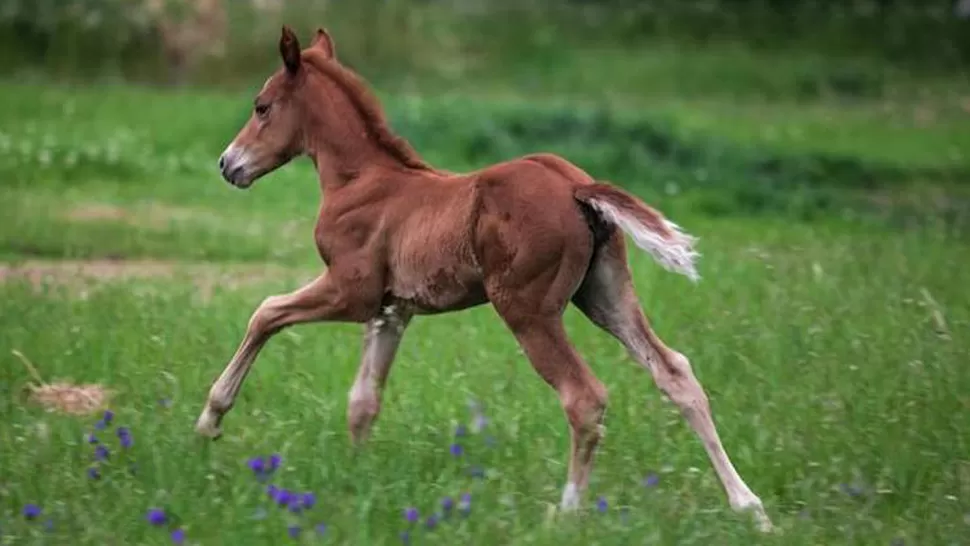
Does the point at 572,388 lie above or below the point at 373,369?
above

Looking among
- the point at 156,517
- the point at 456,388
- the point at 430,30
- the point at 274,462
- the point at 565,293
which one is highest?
the point at 565,293

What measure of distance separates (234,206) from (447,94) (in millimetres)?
9546

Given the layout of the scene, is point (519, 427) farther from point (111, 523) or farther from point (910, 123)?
point (910, 123)

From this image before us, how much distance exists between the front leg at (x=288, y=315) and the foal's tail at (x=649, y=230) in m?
1.21

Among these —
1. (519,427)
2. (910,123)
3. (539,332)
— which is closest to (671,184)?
(910,123)

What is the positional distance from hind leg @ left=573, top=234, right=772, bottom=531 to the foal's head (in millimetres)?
1555

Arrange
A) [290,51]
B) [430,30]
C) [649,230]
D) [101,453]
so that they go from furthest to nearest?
1. [430,30]
2. [290,51]
3. [101,453]
4. [649,230]

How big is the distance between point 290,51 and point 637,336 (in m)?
1.96

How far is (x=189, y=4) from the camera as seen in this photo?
2275 centimetres

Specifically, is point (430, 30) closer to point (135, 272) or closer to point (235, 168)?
point (135, 272)

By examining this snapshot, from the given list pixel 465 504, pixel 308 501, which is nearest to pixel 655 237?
pixel 465 504

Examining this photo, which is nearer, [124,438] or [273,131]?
[124,438]

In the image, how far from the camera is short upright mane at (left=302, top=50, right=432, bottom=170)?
25.4ft

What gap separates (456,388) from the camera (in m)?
8.58
